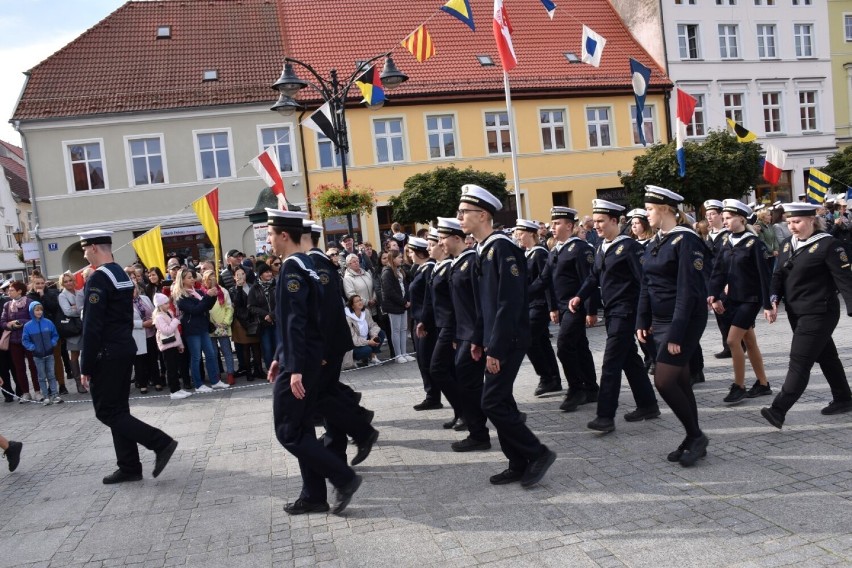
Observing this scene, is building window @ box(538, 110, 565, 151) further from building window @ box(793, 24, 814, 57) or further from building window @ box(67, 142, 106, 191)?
building window @ box(67, 142, 106, 191)

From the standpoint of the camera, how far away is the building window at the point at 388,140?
28.3m

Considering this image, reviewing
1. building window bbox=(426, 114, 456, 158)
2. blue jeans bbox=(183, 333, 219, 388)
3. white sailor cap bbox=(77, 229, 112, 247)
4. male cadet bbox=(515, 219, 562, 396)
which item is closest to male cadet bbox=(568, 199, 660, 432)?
male cadet bbox=(515, 219, 562, 396)

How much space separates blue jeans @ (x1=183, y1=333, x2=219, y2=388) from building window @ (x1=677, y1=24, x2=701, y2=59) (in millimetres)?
29038

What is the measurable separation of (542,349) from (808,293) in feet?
9.71

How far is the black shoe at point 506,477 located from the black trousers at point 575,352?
2.15 metres

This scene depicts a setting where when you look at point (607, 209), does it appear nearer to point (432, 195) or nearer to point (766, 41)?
point (432, 195)

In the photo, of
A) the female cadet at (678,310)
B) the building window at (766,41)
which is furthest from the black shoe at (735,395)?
→ the building window at (766,41)

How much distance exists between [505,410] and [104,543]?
2.87 meters

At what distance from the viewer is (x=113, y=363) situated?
20.1 feet

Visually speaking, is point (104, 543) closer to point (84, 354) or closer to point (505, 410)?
point (84, 354)

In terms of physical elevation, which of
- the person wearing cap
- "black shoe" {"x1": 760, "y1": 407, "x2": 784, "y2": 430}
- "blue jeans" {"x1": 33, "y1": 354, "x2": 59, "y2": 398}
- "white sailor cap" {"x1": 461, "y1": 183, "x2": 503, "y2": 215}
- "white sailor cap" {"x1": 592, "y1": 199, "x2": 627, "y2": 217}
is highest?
"white sailor cap" {"x1": 461, "y1": 183, "x2": 503, "y2": 215}

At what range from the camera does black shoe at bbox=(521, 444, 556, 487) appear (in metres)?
5.14

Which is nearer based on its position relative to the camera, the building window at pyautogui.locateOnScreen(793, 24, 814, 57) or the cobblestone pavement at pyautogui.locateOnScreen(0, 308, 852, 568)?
the cobblestone pavement at pyautogui.locateOnScreen(0, 308, 852, 568)

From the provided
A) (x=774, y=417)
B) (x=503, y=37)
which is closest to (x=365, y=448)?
(x=774, y=417)
